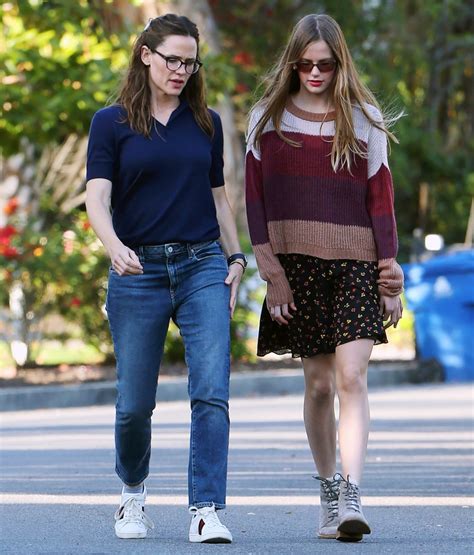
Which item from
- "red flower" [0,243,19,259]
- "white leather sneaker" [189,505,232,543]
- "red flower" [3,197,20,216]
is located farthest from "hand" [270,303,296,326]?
"red flower" [3,197,20,216]

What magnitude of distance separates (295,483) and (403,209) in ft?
74.1

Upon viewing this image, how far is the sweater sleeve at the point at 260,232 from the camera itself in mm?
5848

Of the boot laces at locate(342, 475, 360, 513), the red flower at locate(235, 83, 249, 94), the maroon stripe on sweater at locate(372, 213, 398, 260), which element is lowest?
the boot laces at locate(342, 475, 360, 513)

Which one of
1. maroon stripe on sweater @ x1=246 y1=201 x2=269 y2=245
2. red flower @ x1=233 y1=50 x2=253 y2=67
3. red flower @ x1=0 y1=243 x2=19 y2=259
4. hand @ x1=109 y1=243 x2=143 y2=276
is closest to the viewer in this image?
hand @ x1=109 y1=243 x2=143 y2=276

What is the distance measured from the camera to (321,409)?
5961mm

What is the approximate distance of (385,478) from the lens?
790cm

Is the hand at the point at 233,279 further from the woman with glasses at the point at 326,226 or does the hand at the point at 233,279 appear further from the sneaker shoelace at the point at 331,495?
the sneaker shoelace at the point at 331,495

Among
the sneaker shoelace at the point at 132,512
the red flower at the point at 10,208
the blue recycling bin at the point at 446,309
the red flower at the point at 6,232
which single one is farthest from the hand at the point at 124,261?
the red flower at the point at 10,208

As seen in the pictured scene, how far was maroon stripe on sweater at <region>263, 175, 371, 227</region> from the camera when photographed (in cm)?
581

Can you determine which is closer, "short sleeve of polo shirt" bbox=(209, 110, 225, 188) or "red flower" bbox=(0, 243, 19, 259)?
"short sleeve of polo shirt" bbox=(209, 110, 225, 188)

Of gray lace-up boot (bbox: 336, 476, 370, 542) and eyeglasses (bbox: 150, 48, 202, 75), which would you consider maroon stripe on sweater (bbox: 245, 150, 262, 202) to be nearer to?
eyeglasses (bbox: 150, 48, 202, 75)

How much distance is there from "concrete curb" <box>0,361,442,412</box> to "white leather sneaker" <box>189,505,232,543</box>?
25.0ft

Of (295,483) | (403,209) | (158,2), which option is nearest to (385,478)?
(295,483)

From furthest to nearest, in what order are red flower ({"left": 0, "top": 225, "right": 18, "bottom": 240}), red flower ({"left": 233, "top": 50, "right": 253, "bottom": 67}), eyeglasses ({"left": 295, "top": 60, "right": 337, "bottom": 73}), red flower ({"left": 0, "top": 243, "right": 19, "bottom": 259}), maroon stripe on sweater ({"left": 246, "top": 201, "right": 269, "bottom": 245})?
red flower ({"left": 233, "top": 50, "right": 253, "bottom": 67}) → red flower ({"left": 0, "top": 225, "right": 18, "bottom": 240}) → red flower ({"left": 0, "top": 243, "right": 19, "bottom": 259}) → maroon stripe on sweater ({"left": 246, "top": 201, "right": 269, "bottom": 245}) → eyeglasses ({"left": 295, "top": 60, "right": 337, "bottom": 73})
